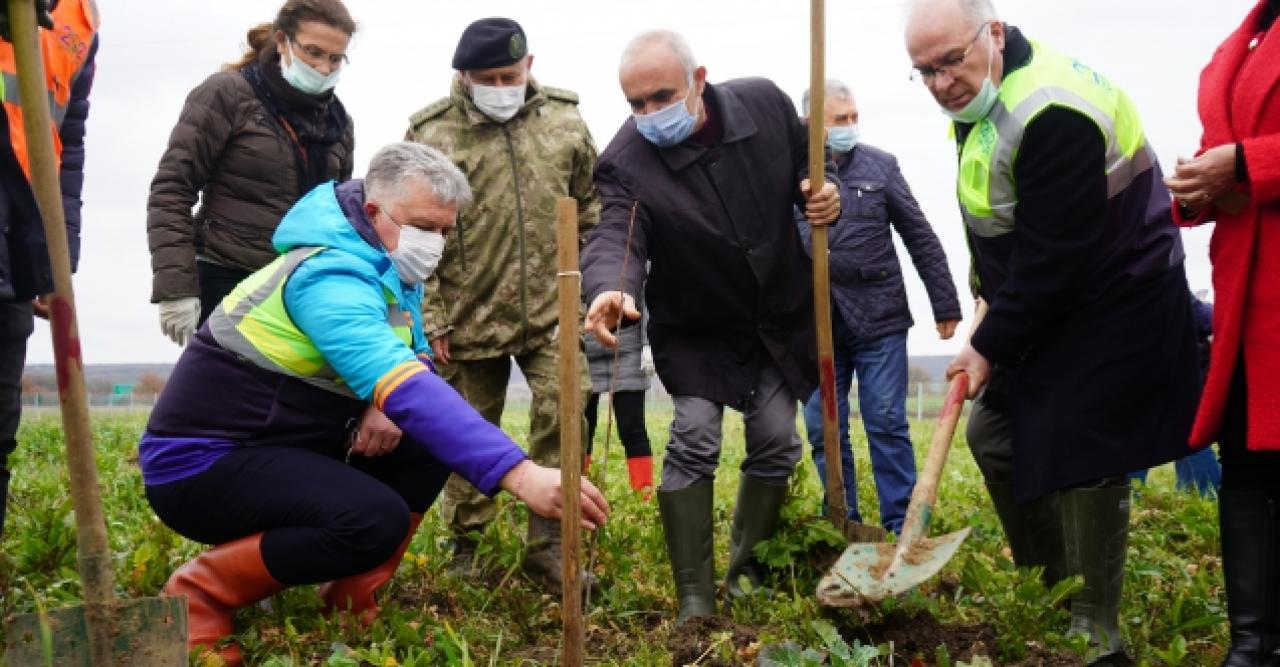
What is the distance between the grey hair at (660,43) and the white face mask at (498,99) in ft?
2.73

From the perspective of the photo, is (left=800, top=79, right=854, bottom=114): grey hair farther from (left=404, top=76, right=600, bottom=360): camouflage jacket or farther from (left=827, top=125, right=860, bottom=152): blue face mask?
(left=404, top=76, right=600, bottom=360): camouflage jacket

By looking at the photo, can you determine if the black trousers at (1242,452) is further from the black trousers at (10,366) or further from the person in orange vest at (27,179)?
the black trousers at (10,366)

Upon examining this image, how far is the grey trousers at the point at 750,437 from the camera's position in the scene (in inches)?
156

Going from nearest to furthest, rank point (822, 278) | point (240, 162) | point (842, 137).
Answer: point (822, 278) → point (240, 162) → point (842, 137)

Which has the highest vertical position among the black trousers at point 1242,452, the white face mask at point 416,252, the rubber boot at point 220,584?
the white face mask at point 416,252

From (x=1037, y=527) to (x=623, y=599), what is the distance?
137 centimetres

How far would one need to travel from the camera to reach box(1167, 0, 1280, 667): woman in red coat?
2.89 m

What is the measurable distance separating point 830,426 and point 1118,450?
100 centimetres

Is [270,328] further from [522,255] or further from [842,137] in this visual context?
[842,137]

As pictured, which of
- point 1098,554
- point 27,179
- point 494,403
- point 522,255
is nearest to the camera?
point 27,179

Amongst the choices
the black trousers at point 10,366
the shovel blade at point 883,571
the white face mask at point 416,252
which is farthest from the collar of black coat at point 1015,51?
the black trousers at point 10,366

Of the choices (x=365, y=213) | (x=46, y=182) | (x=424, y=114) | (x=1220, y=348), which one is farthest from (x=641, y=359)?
(x=46, y=182)

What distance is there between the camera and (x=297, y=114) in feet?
14.9

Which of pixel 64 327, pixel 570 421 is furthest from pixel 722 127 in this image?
pixel 64 327
